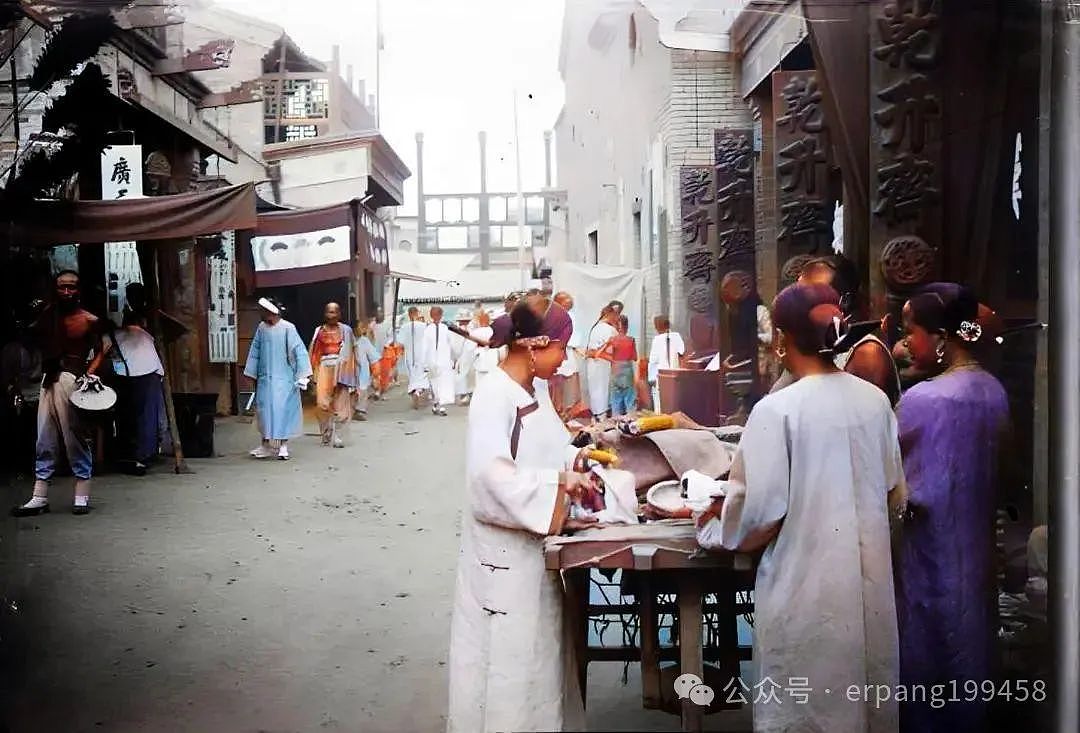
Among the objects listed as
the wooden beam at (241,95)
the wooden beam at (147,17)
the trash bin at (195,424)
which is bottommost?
the trash bin at (195,424)

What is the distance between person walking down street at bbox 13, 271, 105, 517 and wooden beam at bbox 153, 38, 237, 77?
1036mm

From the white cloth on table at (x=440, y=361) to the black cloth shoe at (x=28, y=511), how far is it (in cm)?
182

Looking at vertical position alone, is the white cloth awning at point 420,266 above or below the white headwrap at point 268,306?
above

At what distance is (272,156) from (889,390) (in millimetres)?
3036

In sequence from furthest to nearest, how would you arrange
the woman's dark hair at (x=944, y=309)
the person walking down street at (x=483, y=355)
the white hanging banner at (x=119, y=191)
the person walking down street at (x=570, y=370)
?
the white hanging banner at (x=119, y=191)
the person walking down street at (x=570, y=370)
the person walking down street at (x=483, y=355)
the woman's dark hair at (x=944, y=309)

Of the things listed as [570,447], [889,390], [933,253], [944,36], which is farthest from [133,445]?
[944,36]

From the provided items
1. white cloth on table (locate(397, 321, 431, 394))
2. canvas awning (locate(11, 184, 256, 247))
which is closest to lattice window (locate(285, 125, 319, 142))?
canvas awning (locate(11, 184, 256, 247))

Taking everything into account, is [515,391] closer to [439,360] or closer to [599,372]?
[599,372]

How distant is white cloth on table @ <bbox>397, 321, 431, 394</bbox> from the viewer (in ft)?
15.3

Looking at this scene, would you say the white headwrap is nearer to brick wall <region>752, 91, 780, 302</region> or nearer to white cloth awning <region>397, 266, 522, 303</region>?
white cloth awning <region>397, 266, 522, 303</region>

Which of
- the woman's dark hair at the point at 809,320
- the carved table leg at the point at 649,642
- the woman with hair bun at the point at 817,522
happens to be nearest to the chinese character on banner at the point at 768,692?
the woman with hair bun at the point at 817,522

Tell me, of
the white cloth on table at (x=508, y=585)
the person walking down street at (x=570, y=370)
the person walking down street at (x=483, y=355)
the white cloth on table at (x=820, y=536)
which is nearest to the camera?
the white cloth on table at (x=820, y=536)

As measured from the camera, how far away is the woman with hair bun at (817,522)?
329 centimetres

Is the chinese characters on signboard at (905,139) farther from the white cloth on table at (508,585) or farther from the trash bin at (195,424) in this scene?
the trash bin at (195,424)
